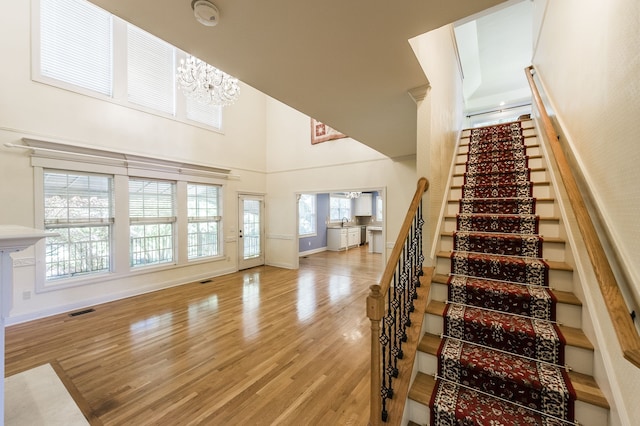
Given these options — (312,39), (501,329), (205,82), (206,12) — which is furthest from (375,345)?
(205,82)

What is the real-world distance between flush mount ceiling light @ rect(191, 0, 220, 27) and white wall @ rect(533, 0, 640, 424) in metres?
2.04

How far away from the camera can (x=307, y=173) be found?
6.54 meters

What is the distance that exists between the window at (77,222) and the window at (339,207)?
274 inches

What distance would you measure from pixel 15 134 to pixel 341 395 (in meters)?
5.27

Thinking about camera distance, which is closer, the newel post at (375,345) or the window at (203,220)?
the newel post at (375,345)

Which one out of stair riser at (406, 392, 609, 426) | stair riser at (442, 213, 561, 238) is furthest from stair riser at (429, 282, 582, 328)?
stair riser at (442, 213, 561, 238)

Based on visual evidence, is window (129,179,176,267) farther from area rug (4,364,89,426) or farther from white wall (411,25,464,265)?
white wall (411,25,464,265)

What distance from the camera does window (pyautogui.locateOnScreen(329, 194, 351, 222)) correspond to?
10.1 metres

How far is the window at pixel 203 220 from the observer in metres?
5.61

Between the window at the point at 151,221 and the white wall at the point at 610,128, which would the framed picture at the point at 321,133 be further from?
the white wall at the point at 610,128

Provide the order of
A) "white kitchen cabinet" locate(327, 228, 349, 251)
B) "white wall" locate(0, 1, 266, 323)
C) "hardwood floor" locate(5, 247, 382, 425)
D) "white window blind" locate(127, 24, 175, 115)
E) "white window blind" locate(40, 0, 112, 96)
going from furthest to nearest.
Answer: "white kitchen cabinet" locate(327, 228, 349, 251) < "white window blind" locate(127, 24, 175, 115) < "white window blind" locate(40, 0, 112, 96) < "white wall" locate(0, 1, 266, 323) < "hardwood floor" locate(5, 247, 382, 425)

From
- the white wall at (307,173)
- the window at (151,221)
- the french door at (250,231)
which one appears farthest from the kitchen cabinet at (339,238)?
the window at (151,221)

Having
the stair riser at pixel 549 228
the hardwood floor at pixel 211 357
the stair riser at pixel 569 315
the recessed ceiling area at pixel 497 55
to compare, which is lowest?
the hardwood floor at pixel 211 357

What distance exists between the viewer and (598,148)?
1577 millimetres
